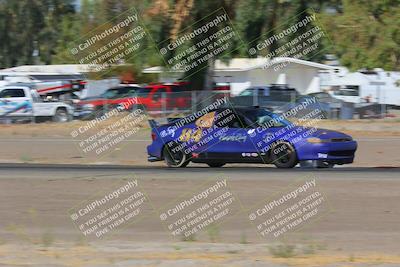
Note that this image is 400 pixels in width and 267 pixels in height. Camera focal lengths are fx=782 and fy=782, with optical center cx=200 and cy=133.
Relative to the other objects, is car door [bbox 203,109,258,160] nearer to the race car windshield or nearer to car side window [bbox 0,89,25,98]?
the race car windshield

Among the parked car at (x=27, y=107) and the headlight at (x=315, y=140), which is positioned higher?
the headlight at (x=315, y=140)

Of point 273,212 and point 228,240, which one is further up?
point 228,240

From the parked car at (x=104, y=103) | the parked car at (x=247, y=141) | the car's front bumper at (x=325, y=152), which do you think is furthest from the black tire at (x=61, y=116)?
the car's front bumper at (x=325, y=152)

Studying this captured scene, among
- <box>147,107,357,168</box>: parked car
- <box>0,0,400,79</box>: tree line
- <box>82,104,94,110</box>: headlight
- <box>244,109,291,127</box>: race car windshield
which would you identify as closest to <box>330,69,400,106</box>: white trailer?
<box>0,0,400,79</box>: tree line

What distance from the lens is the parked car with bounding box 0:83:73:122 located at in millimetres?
34594

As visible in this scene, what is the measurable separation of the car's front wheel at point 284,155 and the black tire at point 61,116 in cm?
1948

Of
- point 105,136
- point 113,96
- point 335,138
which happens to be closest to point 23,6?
point 113,96

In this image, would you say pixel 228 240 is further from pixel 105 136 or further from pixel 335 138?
→ pixel 105 136

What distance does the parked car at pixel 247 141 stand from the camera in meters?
16.8

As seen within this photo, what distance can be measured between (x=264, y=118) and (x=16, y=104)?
19.7 m

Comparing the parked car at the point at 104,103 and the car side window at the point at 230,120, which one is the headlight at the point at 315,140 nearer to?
the car side window at the point at 230,120

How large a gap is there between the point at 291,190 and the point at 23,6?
64.4 m

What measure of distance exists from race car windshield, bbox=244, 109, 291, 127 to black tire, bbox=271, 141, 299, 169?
488mm

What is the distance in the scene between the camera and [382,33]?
36.2 metres
